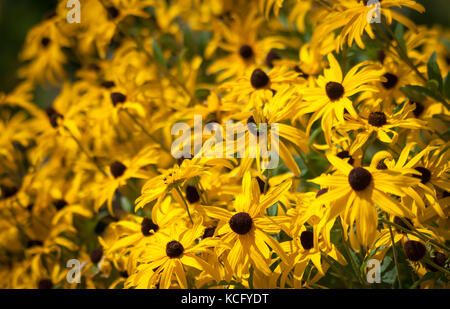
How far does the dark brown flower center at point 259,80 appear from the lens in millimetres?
1566

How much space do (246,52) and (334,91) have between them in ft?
2.71

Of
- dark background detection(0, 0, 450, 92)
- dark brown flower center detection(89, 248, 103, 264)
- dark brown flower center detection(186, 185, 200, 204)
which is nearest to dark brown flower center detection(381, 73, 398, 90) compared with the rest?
dark brown flower center detection(186, 185, 200, 204)

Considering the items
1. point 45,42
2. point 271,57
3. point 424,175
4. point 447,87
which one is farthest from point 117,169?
point 45,42

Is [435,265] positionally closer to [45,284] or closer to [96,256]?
[96,256]

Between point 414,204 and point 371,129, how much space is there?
216 mm

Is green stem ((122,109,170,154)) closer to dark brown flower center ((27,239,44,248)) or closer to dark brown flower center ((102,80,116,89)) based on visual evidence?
dark brown flower center ((102,80,116,89))

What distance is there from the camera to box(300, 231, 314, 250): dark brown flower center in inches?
48.5

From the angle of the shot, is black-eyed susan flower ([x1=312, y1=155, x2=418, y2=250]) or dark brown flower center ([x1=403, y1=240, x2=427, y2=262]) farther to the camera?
dark brown flower center ([x1=403, y1=240, x2=427, y2=262])

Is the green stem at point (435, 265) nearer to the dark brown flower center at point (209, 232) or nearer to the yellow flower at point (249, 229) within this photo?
the yellow flower at point (249, 229)

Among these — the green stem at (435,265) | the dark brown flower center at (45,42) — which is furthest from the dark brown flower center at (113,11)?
the green stem at (435,265)

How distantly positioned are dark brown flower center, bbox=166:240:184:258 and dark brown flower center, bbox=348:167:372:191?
46 centimetres

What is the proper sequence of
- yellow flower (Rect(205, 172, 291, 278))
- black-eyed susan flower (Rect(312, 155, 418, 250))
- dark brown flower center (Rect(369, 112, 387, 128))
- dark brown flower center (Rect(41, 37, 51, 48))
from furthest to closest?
dark brown flower center (Rect(41, 37, 51, 48)), dark brown flower center (Rect(369, 112, 387, 128)), yellow flower (Rect(205, 172, 291, 278)), black-eyed susan flower (Rect(312, 155, 418, 250))
